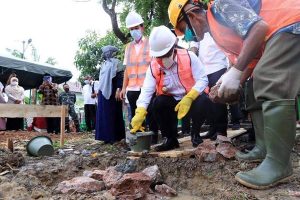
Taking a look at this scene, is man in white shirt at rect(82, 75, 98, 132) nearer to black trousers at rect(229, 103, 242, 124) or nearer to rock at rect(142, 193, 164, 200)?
black trousers at rect(229, 103, 242, 124)

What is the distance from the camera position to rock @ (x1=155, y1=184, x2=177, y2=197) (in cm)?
224

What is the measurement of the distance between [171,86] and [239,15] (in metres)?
1.50

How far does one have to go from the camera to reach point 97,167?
3162mm

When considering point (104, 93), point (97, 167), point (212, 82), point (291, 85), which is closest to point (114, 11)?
point (104, 93)

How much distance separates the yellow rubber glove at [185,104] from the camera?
3213 mm

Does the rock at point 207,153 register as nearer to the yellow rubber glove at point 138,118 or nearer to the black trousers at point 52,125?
the yellow rubber glove at point 138,118

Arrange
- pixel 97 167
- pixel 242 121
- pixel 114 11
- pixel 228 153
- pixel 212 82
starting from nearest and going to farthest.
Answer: pixel 228 153 < pixel 97 167 < pixel 212 82 < pixel 242 121 < pixel 114 11

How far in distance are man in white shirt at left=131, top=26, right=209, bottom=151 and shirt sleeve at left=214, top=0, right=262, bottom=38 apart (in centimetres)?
122

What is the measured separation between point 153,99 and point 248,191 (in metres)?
1.79

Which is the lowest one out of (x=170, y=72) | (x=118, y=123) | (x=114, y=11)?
(x=118, y=123)

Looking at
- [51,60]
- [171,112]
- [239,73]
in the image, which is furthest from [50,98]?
[51,60]

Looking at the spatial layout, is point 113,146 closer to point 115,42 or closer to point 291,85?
point 291,85

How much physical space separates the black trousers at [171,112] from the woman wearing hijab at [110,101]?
145 centimetres

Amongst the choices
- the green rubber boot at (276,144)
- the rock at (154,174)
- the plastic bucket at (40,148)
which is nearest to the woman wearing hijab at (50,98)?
the plastic bucket at (40,148)
